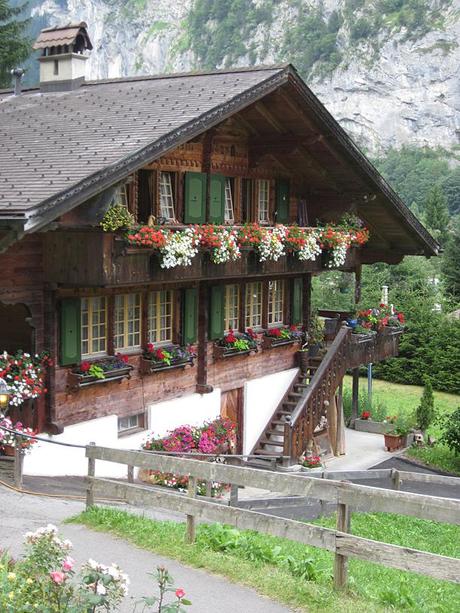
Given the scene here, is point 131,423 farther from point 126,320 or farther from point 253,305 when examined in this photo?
point 253,305

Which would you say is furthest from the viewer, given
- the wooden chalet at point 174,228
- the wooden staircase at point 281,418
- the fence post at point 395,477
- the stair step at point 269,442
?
the wooden staircase at point 281,418

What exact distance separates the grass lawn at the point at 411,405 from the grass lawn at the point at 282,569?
41.2 feet

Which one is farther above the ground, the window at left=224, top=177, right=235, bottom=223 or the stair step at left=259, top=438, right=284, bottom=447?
the window at left=224, top=177, right=235, bottom=223

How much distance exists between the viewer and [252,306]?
2098 centimetres

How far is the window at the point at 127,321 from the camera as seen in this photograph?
1666 cm

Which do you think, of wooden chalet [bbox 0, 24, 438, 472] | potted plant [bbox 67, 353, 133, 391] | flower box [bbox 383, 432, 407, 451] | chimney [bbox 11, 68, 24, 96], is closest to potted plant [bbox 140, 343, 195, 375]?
wooden chalet [bbox 0, 24, 438, 472]

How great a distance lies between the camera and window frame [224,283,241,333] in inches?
789

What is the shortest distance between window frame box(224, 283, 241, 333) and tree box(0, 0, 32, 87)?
69.4 feet

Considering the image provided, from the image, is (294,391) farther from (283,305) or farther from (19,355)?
(19,355)

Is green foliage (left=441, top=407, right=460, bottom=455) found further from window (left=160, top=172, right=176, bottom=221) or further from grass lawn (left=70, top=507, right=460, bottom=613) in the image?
grass lawn (left=70, top=507, right=460, bottom=613)

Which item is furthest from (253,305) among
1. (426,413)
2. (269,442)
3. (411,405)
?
(411,405)

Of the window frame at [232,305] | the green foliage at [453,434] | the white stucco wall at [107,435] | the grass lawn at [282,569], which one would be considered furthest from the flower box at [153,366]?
the green foliage at [453,434]

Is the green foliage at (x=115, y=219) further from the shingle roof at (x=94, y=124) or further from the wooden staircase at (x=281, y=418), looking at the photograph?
the wooden staircase at (x=281, y=418)

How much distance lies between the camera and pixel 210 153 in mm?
18297
